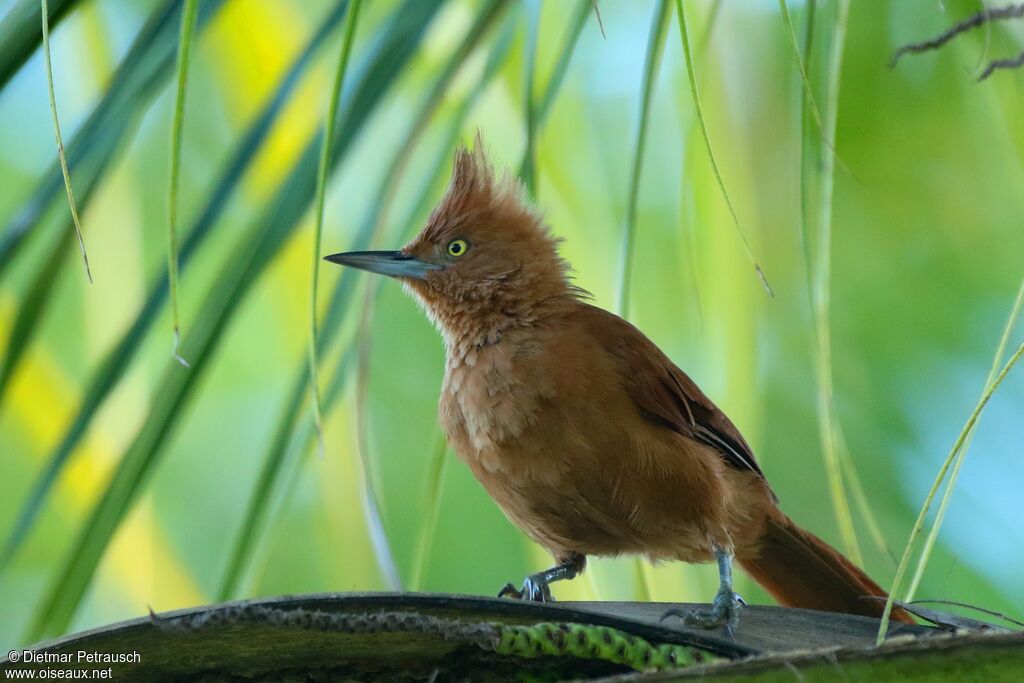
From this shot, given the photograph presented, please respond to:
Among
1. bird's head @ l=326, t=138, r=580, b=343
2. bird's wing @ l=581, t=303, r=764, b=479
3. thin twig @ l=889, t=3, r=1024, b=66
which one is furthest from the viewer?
bird's head @ l=326, t=138, r=580, b=343

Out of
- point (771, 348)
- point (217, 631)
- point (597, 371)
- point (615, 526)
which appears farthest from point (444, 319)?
point (771, 348)

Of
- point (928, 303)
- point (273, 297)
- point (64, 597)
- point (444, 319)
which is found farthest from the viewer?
point (273, 297)

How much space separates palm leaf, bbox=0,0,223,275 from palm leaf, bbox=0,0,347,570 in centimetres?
5

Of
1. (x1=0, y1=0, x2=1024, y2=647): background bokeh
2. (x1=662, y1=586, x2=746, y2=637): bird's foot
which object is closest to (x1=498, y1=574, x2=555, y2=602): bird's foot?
(x1=0, y1=0, x2=1024, y2=647): background bokeh

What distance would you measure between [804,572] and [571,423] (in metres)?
0.82

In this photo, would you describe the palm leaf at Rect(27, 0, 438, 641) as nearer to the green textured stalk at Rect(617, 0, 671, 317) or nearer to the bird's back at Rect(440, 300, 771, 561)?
the green textured stalk at Rect(617, 0, 671, 317)

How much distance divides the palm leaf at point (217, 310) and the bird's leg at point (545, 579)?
1204 millimetres

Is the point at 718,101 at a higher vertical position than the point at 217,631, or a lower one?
higher

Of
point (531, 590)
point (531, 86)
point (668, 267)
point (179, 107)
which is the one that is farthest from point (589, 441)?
point (668, 267)

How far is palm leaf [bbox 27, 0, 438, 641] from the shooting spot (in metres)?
1.24

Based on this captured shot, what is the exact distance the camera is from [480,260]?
2.65 metres

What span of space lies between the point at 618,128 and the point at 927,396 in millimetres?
1632

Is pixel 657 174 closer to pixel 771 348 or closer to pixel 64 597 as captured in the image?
pixel 771 348

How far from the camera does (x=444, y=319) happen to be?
8.46 feet
